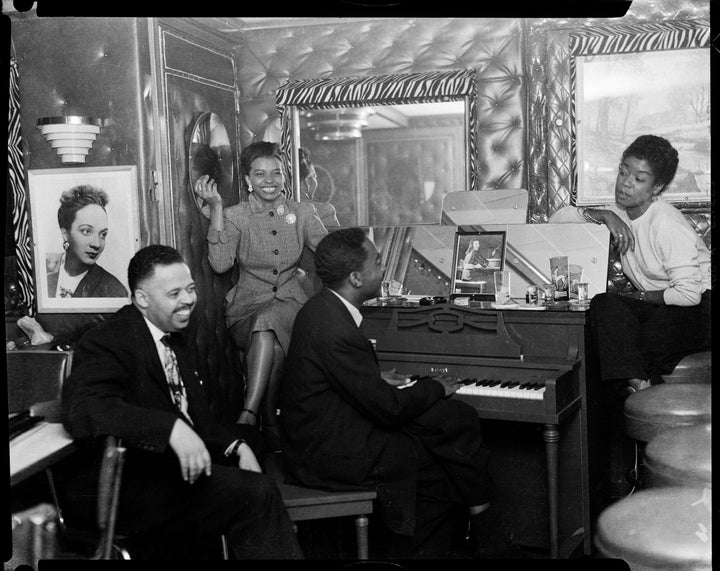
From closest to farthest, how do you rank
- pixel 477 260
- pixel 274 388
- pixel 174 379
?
Answer: pixel 174 379 < pixel 274 388 < pixel 477 260

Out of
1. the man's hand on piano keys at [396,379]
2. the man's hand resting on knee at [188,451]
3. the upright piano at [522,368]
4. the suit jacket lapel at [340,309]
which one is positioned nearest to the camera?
the man's hand resting on knee at [188,451]

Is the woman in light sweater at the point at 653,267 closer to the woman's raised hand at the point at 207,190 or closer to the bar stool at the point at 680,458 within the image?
the bar stool at the point at 680,458

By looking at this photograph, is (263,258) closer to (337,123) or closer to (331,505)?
(337,123)

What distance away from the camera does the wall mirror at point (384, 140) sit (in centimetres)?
238

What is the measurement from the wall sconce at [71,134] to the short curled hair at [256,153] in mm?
430

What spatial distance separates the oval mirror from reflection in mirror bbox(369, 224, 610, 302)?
47cm

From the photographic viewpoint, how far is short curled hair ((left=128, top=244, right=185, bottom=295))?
2291 millimetres

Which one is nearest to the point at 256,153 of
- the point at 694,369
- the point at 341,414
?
the point at 341,414

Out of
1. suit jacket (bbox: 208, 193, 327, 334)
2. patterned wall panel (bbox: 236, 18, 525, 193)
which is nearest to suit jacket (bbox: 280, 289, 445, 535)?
suit jacket (bbox: 208, 193, 327, 334)

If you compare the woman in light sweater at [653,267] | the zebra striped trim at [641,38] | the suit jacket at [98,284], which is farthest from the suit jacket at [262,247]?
the zebra striped trim at [641,38]

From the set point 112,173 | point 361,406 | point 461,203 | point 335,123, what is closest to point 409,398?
point 361,406

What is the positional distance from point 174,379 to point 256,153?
2.38ft

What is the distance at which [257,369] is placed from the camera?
2.50 m

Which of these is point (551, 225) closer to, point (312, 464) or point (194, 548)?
point (312, 464)
